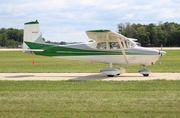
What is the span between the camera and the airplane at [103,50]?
16.5 metres

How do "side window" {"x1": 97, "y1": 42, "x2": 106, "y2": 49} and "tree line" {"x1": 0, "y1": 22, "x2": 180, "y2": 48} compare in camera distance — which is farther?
"tree line" {"x1": 0, "y1": 22, "x2": 180, "y2": 48}

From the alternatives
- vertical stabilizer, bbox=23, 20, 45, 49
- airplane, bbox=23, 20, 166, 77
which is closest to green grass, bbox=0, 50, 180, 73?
airplane, bbox=23, 20, 166, 77

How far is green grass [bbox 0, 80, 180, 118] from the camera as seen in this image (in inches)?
307

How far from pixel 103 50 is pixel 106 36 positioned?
1320mm

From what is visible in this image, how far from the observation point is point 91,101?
9.14 metres

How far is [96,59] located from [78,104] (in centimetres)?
884

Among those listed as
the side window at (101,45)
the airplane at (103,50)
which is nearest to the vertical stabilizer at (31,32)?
the airplane at (103,50)

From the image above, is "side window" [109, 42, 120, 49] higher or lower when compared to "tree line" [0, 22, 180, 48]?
lower

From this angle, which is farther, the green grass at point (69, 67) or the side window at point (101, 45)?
the green grass at point (69, 67)

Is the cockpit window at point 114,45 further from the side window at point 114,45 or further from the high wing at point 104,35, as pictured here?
the high wing at point 104,35

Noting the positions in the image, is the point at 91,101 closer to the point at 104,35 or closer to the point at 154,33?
the point at 104,35

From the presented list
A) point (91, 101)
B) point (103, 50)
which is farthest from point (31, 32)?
point (91, 101)

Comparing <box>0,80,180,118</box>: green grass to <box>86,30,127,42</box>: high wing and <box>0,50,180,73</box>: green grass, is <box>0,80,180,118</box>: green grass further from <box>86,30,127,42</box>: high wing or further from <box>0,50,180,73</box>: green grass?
<box>0,50,180,73</box>: green grass

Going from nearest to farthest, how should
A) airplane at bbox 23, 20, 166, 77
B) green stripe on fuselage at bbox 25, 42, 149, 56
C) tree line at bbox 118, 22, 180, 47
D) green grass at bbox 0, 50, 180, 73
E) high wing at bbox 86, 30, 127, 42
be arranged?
1. high wing at bbox 86, 30, 127, 42
2. airplane at bbox 23, 20, 166, 77
3. green stripe on fuselage at bbox 25, 42, 149, 56
4. green grass at bbox 0, 50, 180, 73
5. tree line at bbox 118, 22, 180, 47
